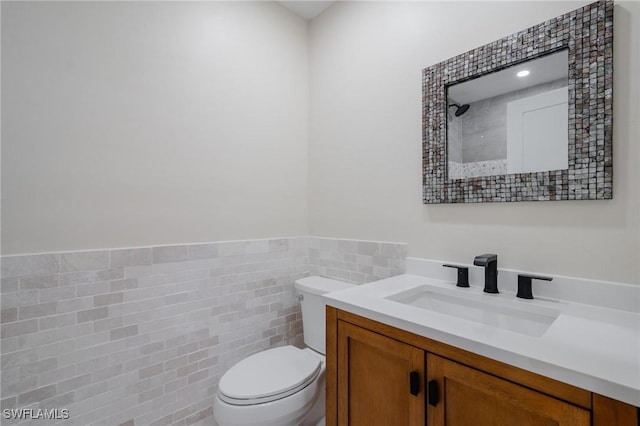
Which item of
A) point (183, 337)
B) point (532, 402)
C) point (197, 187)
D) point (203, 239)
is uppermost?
point (197, 187)

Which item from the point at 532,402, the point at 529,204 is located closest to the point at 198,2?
the point at 529,204

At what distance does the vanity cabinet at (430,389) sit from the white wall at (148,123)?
1.04 m

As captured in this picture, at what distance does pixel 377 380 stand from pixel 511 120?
115cm

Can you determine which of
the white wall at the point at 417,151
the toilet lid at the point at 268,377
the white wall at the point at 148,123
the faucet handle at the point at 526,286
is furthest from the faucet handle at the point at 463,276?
the white wall at the point at 148,123

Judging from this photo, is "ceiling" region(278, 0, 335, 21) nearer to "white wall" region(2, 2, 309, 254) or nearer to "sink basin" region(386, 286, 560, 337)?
"white wall" region(2, 2, 309, 254)

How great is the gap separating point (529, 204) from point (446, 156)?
0.41 m

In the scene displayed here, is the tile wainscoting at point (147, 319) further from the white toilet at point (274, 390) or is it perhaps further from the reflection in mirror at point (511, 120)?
the reflection in mirror at point (511, 120)

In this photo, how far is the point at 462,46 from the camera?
1417mm

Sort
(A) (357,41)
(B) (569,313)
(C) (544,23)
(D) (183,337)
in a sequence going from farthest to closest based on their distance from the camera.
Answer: (A) (357,41)
(D) (183,337)
(C) (544,23)
(B) (569,313)

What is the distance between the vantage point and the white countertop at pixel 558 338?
0.63 m

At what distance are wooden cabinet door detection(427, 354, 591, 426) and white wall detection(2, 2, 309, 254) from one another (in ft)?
4.45

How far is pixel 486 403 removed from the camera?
779 mm

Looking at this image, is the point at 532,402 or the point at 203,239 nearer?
the point at 532,402

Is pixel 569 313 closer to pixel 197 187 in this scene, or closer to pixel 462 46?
pixel 462 46
